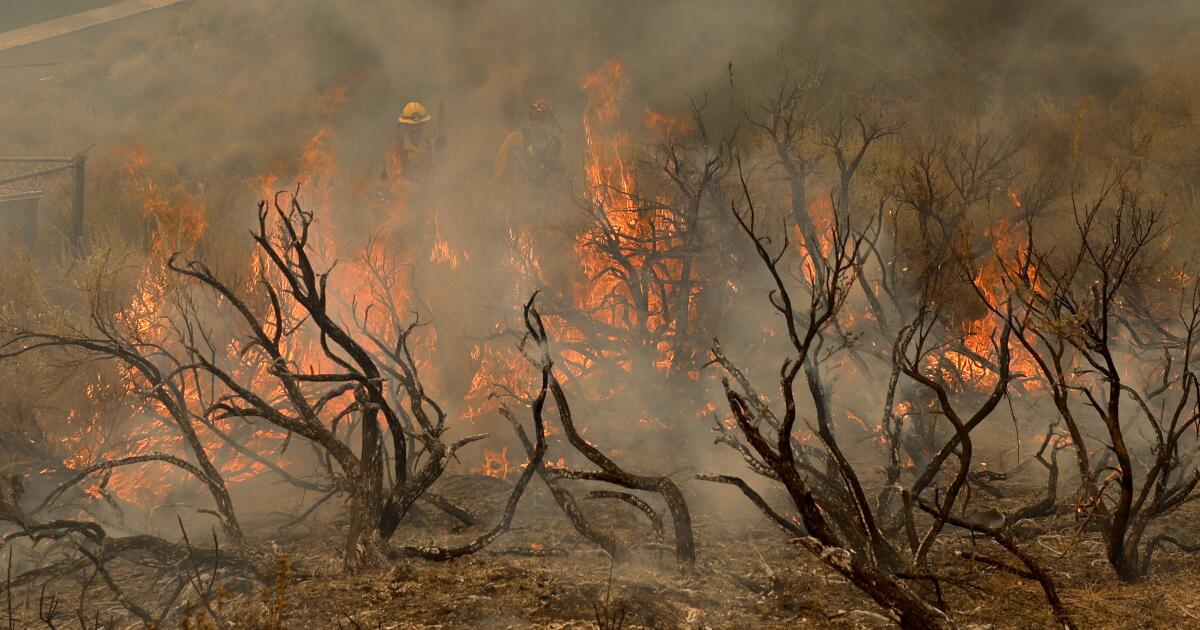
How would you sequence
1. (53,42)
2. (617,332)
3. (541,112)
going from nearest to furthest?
(617,332)
(541,112)
(53,42)

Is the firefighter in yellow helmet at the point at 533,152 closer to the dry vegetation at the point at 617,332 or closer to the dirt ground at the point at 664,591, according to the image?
the dry vegetation at the point at 617,332

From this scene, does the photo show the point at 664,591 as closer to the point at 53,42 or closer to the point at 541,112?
the point at 541,112

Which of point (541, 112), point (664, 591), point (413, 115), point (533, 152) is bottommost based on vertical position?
point (664, 591)

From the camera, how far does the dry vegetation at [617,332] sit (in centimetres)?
509

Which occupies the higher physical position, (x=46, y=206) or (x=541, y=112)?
(x=541, y=112)

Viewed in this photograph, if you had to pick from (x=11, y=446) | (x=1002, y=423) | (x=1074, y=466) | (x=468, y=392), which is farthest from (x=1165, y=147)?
(x=11, y=446)

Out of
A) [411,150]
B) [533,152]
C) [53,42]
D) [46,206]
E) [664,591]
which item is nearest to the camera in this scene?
[664,591]

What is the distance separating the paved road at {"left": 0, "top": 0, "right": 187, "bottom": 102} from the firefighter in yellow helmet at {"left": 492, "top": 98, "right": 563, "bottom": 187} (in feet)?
51.9

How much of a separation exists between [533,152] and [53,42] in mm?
18480

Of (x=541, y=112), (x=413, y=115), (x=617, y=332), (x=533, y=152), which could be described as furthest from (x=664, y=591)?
(x=413, y=115)

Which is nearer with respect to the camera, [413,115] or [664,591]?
[664,591]

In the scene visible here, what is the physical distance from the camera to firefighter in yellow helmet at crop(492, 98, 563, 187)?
52.8 feet

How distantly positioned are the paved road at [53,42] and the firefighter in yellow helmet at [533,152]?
51.9 feet

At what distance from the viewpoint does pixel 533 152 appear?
1636 cm
